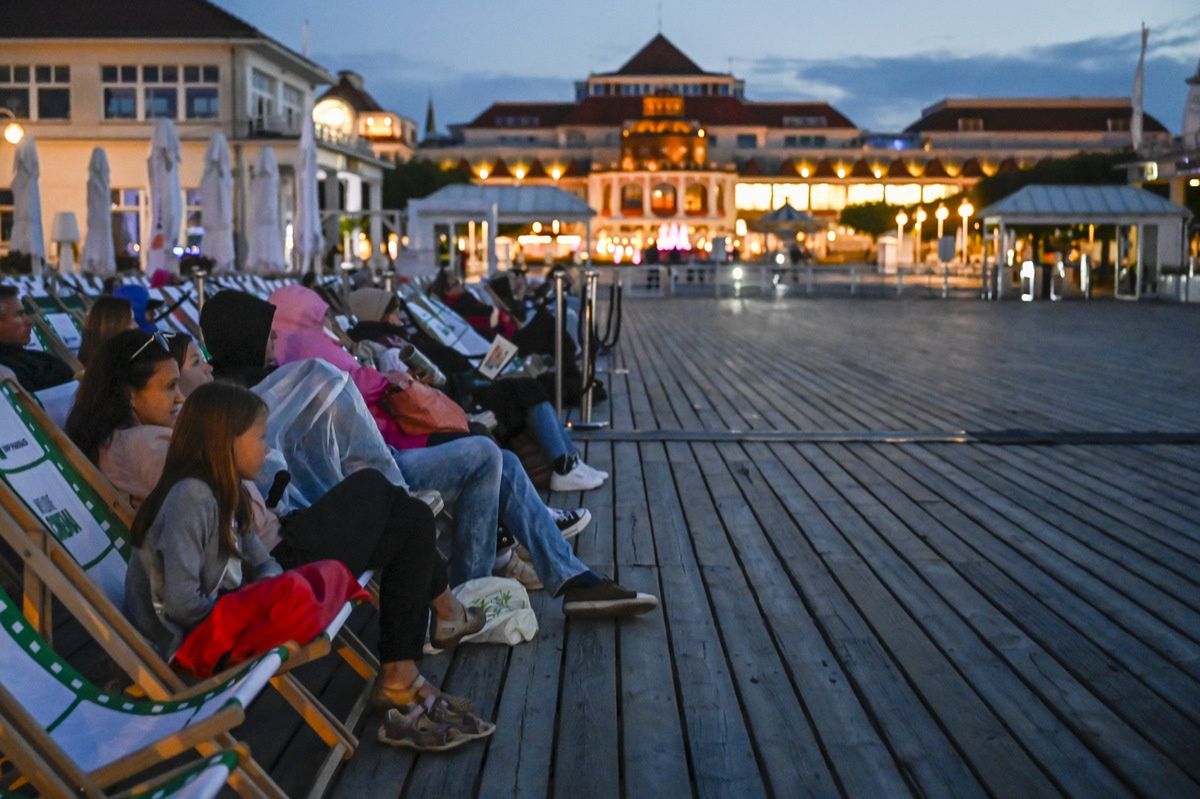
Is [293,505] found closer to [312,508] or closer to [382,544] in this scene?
[312,508]

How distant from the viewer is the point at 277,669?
7.94 feet

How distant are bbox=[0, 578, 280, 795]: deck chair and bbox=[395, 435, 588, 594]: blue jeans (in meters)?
1.69

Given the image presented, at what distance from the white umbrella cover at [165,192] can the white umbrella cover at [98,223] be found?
0.98 m

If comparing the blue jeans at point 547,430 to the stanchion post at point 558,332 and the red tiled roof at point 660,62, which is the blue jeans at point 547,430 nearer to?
the stanchion post at point 558,332

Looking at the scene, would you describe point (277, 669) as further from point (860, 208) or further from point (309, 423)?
point (860, 208)

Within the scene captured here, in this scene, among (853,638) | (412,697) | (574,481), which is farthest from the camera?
(574,481)

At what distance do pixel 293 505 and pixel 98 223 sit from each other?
16.6m

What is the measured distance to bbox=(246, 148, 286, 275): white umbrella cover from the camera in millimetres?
21625

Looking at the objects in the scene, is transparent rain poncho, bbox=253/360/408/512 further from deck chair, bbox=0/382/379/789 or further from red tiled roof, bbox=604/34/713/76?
red tiled roof, bbox=604/34/713/76

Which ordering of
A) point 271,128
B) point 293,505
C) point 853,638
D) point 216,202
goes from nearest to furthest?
point 293,505, point 853,638, point 216,202, point 271,128

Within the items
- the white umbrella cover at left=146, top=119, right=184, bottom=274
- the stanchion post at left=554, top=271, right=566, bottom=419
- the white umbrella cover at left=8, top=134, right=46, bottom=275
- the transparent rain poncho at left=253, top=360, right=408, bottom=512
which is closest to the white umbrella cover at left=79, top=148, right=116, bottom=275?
the white umbrella cover at left=8, top=134, right=46, bottom=275

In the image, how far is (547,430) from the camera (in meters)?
6.35

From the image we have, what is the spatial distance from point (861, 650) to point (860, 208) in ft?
280

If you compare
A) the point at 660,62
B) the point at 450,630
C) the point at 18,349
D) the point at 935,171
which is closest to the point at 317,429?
the point at 450,630
